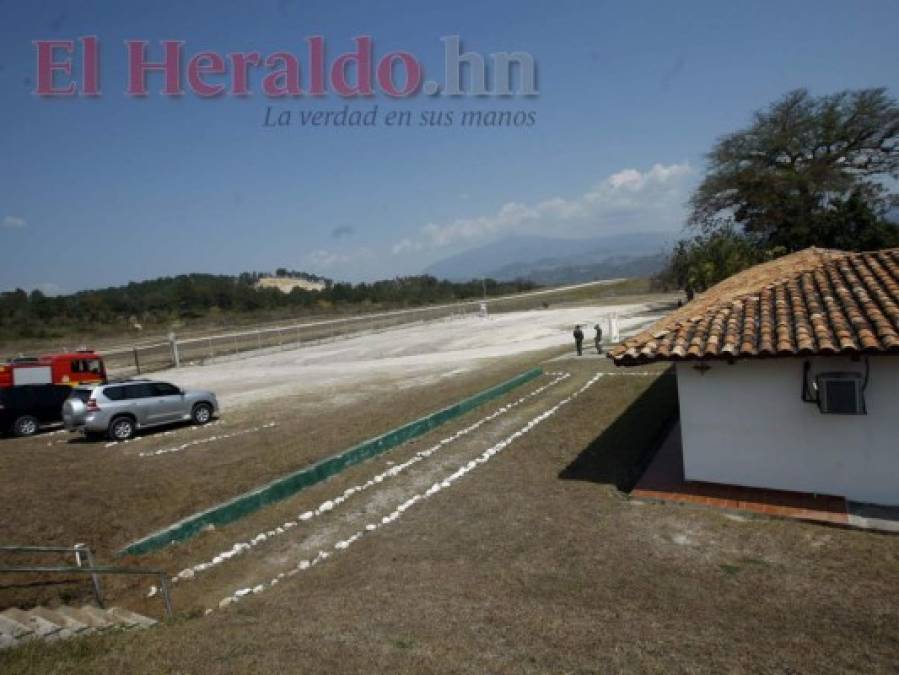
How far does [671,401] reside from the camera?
639 inches

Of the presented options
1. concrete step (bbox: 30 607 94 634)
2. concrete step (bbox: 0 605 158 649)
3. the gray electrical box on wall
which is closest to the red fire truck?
concrete step (bbox: 30 607 94 634)

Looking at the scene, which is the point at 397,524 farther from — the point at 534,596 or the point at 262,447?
the point at 262,447

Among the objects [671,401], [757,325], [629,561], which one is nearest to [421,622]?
[629,561]

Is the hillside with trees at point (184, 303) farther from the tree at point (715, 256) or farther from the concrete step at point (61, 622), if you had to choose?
the concrete step at point (61, 622)

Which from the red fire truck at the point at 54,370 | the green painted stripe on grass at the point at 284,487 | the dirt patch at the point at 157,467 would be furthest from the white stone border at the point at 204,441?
the red fire truck at the point at 54,370

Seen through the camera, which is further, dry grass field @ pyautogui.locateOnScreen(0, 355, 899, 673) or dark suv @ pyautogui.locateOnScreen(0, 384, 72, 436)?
dark suv @ pyautogui.locateOnScreen(0, 384, 72, 436)

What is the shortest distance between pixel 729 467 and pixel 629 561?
3250 mm

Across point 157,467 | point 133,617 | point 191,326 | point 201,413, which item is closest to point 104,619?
point 133,617

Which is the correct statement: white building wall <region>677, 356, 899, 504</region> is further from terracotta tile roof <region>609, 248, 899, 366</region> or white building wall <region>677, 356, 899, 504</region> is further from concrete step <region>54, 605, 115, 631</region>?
concrete step <region>54, 605, 115, 631</region>

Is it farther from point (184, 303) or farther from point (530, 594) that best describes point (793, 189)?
point (184, 303)

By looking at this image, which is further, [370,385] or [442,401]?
[370,385]

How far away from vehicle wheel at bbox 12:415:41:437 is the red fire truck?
4.45 m

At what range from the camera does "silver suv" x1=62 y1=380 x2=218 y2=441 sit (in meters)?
16.4

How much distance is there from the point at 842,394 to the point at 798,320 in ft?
4.62
